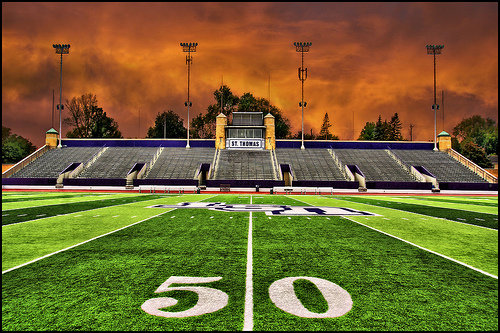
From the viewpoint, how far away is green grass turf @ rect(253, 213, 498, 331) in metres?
3.49

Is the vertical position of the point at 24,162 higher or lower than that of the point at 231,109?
lower

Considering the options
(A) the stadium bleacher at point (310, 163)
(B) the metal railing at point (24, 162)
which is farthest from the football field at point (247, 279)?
(B) the metal railing at point (24, 162)

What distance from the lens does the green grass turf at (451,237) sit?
631 cm

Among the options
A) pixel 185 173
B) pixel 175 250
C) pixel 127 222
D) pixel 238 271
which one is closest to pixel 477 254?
pixel 238 271

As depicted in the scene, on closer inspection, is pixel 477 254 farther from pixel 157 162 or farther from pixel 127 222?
pixel 157 162

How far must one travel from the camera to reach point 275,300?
4047 mm

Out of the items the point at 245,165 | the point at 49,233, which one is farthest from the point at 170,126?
the point at 49,233

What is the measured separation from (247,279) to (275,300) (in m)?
0.88

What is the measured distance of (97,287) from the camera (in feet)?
14.6

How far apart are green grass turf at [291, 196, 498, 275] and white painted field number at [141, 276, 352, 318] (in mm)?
3421

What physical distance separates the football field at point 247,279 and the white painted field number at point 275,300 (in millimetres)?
14

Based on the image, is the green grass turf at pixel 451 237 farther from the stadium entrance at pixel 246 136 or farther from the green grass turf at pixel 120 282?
the stadium entrance at pixel 246 136

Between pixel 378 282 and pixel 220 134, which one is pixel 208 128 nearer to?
pixel 220 134

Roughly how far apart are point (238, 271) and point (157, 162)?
41234 millimetres
